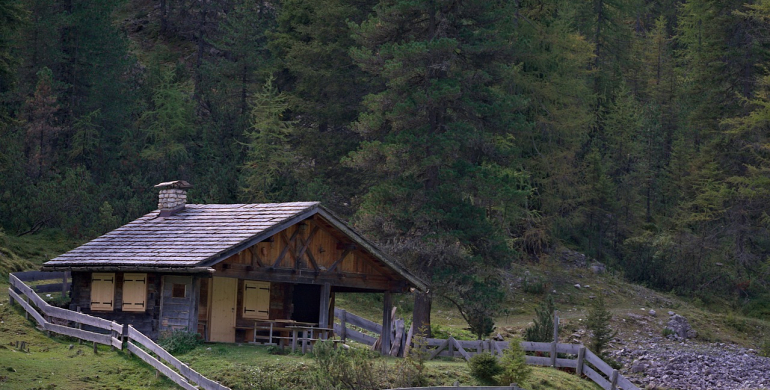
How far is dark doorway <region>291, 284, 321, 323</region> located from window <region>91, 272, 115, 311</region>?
6.32 meters

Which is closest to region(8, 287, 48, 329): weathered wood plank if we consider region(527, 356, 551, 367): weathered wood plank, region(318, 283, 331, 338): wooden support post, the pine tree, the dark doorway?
the dark doorway

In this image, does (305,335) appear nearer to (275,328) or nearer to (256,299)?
(275,328)

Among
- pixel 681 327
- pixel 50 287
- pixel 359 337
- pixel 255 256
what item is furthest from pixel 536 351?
pixel 50 287

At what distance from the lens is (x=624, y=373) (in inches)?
1476

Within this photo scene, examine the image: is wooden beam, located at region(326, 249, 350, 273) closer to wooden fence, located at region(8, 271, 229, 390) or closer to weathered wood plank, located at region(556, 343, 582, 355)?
wooden fence, located at region(8, 271, 229, 390)

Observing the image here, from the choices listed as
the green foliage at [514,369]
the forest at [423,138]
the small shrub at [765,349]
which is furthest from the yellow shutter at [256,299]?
the small shrub at [765,349]

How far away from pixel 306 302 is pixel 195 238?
18.2 feet

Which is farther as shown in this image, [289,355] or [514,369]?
[289,355]

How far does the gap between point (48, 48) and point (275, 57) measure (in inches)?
495

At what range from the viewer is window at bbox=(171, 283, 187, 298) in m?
29.9

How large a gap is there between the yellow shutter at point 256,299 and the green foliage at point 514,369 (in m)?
8.27

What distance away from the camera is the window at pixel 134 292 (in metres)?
30.6

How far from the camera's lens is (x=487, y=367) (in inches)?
1089

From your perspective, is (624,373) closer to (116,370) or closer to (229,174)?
(116,370)
